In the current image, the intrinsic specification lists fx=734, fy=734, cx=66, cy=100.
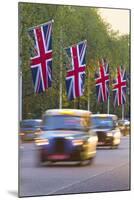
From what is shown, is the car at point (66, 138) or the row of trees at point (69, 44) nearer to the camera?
the row of trees at point (69, 44)

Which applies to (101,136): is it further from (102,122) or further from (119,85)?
(119,85)

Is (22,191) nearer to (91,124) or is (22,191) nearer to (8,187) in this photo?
(8,187)

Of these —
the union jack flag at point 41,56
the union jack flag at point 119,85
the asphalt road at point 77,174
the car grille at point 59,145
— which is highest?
the union jack flag at point 41,56

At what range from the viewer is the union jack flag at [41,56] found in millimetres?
8633

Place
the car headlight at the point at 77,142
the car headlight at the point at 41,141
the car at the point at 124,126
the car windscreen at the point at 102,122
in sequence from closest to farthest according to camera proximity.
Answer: the car headlight at the point at 41,141 < the car headlight at the point at 77,142 < the car windscreen at the point at 102,122 < the car at the point at 124,126

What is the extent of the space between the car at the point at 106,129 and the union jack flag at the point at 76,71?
378mm

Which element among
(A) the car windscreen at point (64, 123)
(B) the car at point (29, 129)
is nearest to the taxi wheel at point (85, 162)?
(A) the car windscreen at point (64, 123)

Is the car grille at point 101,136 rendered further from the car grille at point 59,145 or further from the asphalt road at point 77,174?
the car grille at point 59,145

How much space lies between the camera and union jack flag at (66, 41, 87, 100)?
8875 mm

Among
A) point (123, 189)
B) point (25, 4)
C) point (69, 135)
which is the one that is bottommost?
point (123, 189)

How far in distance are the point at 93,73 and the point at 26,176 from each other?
5.03 ft

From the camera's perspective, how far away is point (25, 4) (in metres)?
8.58

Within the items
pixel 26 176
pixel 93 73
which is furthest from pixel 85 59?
pixel 26 176

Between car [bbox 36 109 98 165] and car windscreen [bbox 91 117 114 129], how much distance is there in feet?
0.28
